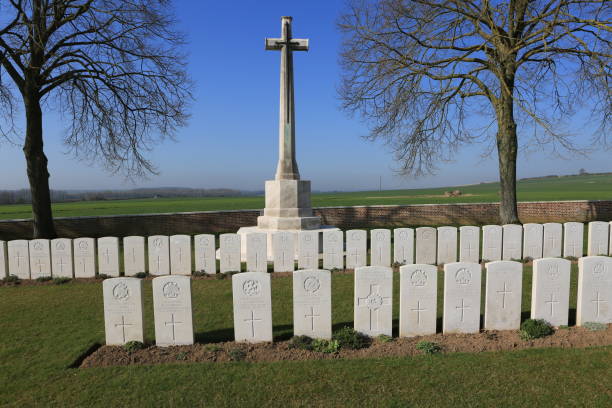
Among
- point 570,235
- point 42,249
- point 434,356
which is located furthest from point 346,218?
point 434,356

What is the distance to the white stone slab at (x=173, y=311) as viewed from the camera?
4148mm

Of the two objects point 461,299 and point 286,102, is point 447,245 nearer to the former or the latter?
point 461,299

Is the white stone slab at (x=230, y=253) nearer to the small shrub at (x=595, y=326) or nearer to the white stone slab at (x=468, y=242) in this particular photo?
the white stone slab at (x=468, y=242)

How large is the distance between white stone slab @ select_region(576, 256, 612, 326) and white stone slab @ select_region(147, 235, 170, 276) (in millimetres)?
7260

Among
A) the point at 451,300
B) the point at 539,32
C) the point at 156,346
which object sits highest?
the point at 539,32

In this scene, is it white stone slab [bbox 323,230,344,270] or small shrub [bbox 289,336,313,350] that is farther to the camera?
white stone slab [bbox 323,230,344,270]

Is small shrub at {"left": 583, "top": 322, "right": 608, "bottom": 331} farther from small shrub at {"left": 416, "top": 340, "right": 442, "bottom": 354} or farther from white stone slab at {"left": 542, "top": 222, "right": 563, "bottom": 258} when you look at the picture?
white stone slab at {"left": 542, "top": 222, "right": 563, "bottom": 258}

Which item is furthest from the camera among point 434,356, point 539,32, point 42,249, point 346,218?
point 346,218

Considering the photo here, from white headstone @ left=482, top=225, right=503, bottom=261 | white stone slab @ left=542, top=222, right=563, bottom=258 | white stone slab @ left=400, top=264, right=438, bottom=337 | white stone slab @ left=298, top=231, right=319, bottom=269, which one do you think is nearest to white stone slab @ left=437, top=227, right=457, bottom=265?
white headstone @ left=482, top=225, right=503, bottom=261

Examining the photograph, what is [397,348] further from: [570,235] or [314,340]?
[570,235]

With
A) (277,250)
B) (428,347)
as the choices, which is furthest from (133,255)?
(428,347)

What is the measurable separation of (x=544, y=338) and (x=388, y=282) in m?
1.93

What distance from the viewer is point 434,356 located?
381 cm

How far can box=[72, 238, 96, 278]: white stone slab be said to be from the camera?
756 cm
